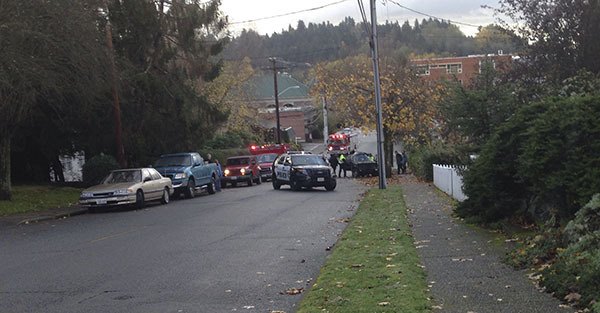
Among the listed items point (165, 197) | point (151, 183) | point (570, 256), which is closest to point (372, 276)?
point (570, 256)

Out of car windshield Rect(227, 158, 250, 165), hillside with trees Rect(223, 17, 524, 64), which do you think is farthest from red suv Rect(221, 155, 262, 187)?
hillside with trees Rect(223, 17, 524, 64)

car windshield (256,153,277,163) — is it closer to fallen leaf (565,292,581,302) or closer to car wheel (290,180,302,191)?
car wheel (290,180,302,191)

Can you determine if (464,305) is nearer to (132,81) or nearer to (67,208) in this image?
(67,208)

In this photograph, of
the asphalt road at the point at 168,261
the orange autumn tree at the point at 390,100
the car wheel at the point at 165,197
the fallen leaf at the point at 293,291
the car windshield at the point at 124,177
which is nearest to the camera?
the asphalt road at the point at 168,261

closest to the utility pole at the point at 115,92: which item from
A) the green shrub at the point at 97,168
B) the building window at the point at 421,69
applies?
the green shrub at the point at 97,168

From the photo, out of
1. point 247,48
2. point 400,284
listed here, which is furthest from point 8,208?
point 247,48

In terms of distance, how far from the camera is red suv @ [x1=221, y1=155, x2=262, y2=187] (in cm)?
4347

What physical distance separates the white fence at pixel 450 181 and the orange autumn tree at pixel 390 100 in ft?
→ 54.0

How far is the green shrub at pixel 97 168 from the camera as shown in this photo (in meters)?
34.8

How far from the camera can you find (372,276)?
1012 cm

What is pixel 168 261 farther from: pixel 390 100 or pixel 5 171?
pixel 390 100

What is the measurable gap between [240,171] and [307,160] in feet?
29.9

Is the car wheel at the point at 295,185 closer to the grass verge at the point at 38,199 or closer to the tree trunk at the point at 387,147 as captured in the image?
the grass verge at the point at 38,199

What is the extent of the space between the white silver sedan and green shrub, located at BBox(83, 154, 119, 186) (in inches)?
258
